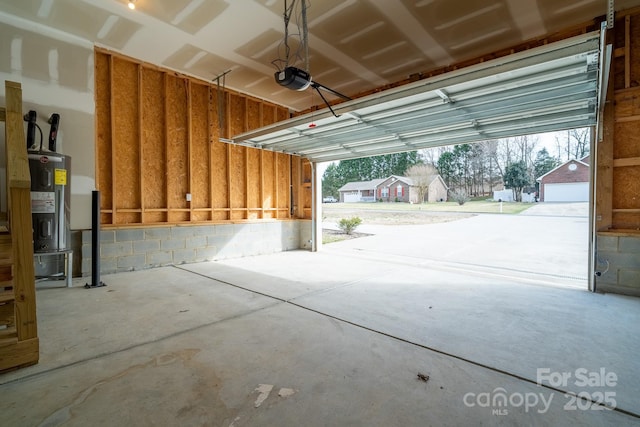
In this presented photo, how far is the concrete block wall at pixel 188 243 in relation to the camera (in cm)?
527

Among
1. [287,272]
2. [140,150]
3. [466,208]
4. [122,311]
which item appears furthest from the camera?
[466,208]

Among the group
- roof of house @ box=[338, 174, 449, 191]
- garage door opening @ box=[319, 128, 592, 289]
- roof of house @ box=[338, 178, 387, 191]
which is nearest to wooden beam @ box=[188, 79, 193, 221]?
garage door opening @ box=[319, 128, 592, 289]

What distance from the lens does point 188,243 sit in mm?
6254

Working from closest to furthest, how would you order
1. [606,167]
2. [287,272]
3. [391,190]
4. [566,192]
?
[606,167] → [287,272] → [566,192] → [391,190]

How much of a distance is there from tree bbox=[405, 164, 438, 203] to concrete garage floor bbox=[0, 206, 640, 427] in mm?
24820

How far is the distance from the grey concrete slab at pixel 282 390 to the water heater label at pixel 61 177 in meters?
3.29

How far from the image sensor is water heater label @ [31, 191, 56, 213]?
4.13 meters

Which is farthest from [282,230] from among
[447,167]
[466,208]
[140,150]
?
[447,167]

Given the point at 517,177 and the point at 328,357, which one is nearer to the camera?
the point at 328,357

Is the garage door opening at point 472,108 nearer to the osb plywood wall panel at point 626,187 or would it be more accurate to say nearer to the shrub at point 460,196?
the osb plywood wall panel at point 626,187

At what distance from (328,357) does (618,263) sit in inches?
172

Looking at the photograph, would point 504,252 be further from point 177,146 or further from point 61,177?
point 61,177

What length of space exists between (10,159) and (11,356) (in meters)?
1.46

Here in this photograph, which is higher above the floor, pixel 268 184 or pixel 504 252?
pixel 268 184
